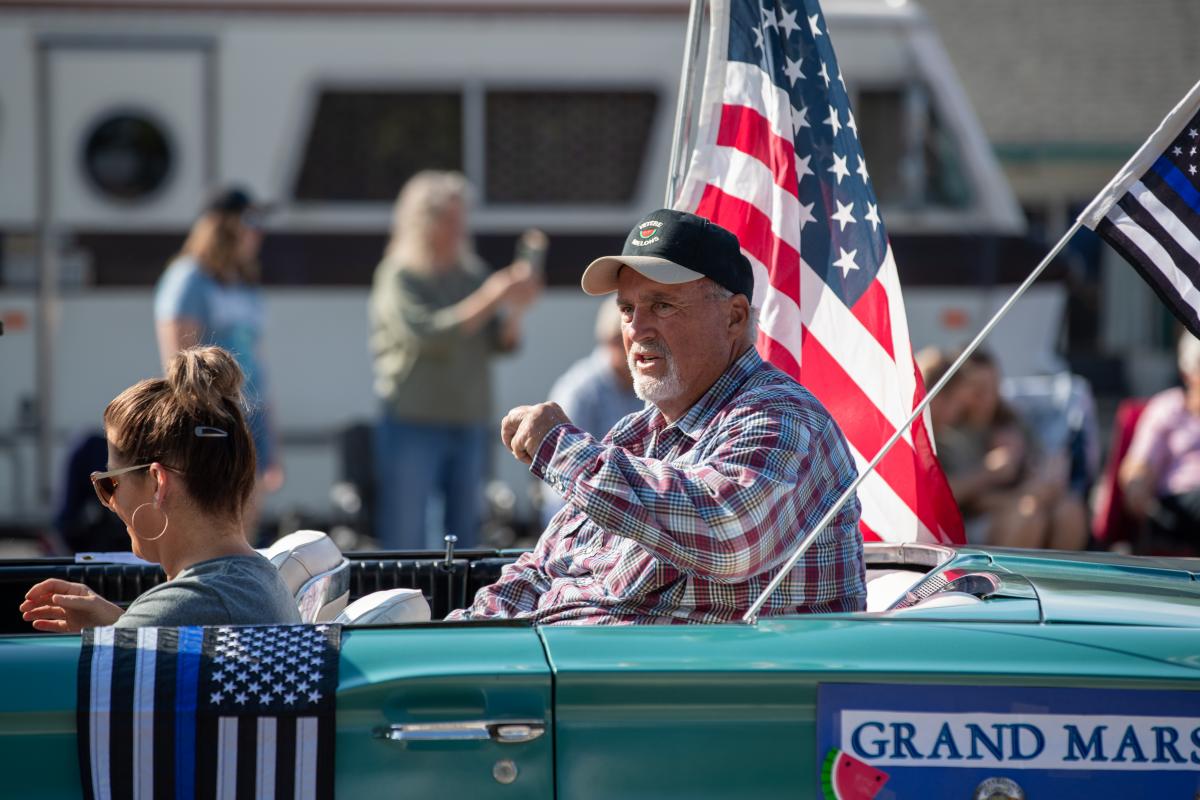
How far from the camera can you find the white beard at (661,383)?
3239mm

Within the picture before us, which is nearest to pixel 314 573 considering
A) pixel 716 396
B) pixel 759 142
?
pixel 716 396

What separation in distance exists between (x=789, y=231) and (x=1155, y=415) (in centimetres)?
391

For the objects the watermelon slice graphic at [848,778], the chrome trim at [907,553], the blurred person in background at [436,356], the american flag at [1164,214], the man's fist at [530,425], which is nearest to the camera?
the watermelon slice graphic at [848,778]

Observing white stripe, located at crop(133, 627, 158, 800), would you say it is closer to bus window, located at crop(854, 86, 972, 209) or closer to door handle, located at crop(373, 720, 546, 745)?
door handle, located at crop(373, 720, 546, 745)

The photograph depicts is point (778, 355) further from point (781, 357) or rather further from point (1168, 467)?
point (1168, 467)

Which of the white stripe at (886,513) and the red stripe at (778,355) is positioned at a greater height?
the red stripe at (778,355)

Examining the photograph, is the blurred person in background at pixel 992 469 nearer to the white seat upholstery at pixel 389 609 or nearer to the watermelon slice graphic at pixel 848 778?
the white seat upholstery at pixel 389 609

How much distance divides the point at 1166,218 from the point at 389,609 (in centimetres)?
180

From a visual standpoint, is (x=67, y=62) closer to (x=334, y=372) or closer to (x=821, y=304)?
(x=334, y=372)

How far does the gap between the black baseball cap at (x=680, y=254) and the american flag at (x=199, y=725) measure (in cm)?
116

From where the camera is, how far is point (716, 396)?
3242 millimetres

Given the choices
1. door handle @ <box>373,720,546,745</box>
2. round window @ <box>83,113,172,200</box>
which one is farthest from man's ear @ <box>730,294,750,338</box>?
round window @ <box>83,113,172,200</box>

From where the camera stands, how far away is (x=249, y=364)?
693 cm

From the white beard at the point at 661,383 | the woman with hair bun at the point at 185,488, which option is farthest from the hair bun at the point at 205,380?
the white beard at the point at 661,383
